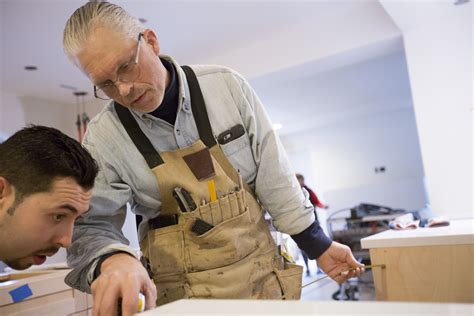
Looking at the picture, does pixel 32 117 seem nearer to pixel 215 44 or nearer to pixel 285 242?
pixel 215 44

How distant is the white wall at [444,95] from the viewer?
2789 millimetres

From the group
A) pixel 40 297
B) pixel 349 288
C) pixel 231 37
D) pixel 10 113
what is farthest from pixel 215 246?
pixel 10 113

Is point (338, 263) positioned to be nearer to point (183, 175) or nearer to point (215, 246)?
point (215, 246)

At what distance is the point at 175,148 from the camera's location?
0.93 meters

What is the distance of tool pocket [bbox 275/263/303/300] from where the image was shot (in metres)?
0.94

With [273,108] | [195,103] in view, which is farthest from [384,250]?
[273,108]

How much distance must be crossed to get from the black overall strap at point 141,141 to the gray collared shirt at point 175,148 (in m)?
0.01

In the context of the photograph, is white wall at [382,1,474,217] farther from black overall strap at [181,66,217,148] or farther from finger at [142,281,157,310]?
finger at [142,281,157,310]

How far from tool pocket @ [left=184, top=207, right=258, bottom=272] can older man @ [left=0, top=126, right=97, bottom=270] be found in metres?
0.24

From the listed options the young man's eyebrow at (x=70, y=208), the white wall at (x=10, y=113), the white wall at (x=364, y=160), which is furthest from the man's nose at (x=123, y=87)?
the white wall at (x=364, y=160)

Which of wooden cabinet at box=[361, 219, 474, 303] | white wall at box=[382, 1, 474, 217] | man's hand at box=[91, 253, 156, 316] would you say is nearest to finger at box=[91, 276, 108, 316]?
man's hand at box=[91, 253, 156, 316]

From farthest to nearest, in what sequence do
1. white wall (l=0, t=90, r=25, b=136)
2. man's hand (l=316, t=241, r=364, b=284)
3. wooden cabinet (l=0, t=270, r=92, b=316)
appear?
white wall (l=0, t=90, r=25, b=136) < wooden cabinet (l=0, t=270, r=92, b=316) < man's hand (l=316, t=241, r=364, b=284)

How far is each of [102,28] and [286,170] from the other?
519 mm

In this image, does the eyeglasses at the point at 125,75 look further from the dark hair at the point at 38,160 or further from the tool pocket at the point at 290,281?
the tool pocket at the point at 290,281
